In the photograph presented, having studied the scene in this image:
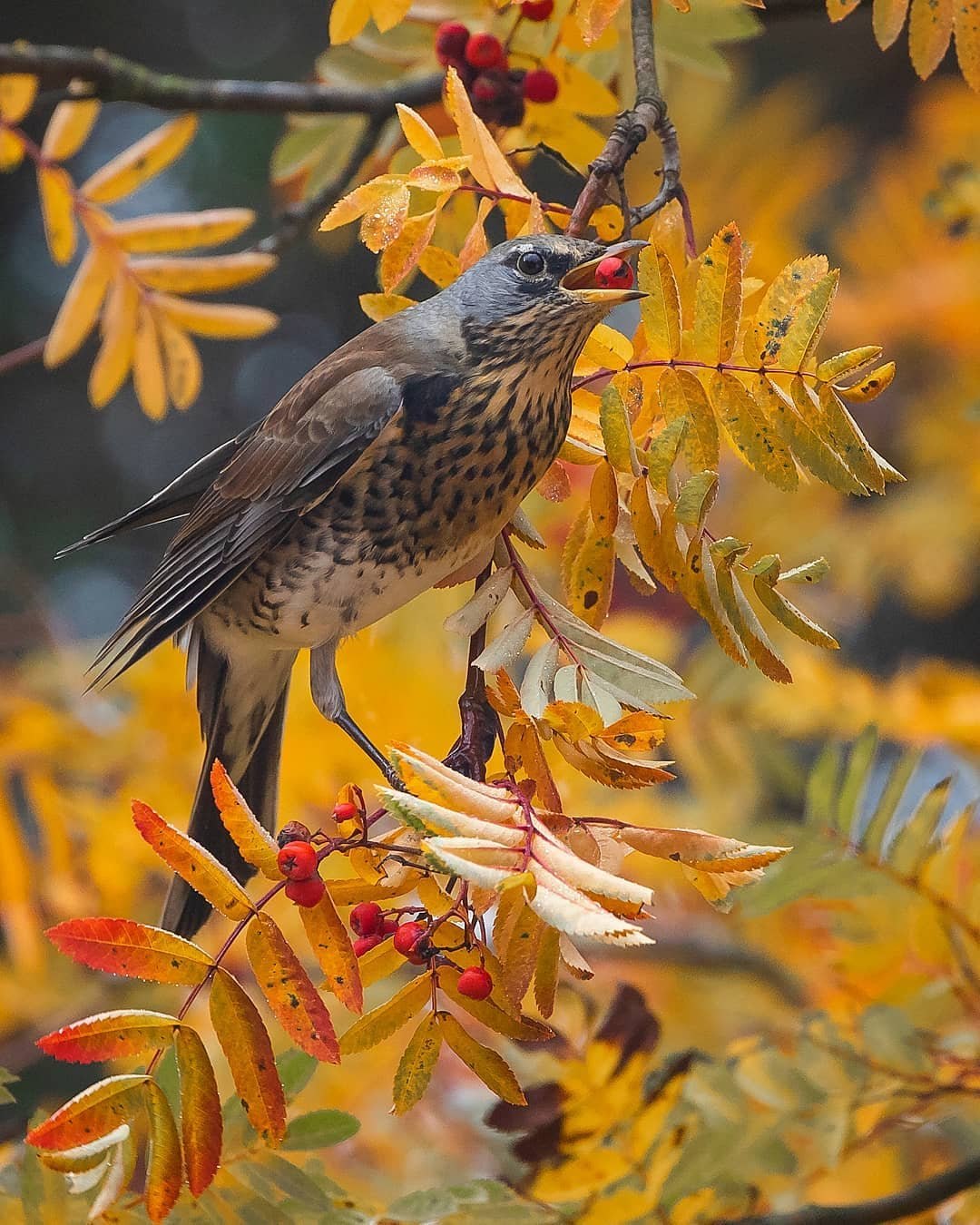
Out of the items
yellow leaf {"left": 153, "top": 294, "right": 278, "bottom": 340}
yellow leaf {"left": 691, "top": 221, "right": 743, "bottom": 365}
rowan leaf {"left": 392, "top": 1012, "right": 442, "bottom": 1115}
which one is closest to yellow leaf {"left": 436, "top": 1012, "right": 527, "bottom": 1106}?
rowan leaf {"left": 392, "top": 1012, "right": 442, "bottom": 1115}

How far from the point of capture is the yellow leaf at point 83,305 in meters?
2.12

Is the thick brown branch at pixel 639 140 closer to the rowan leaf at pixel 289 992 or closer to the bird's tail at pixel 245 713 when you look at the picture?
the rowan leaf at pixel 289 992

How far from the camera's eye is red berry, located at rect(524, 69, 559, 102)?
5.98 feet

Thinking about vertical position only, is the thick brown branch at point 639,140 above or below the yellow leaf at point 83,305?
below

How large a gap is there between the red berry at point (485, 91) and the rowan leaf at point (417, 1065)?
4.01 feet

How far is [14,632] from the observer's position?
3504mm

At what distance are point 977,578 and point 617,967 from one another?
76.3 inches

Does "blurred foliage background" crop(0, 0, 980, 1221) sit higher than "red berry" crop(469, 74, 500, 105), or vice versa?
"red berry" crop(469, 74, 500, 105)

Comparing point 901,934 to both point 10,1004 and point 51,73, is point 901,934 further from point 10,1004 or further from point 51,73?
point 10,1004

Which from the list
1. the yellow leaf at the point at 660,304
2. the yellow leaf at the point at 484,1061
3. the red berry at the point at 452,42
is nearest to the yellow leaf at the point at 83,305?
the red berry at the point at 452,42

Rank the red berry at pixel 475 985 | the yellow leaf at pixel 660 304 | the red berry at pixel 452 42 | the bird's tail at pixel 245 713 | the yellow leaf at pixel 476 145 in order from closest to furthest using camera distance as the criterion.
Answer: the red berry at pixel 475 985 → the yellow leaf at pixel 660 304 → the yellow leaf at pixel 476 145 → the red berry at pixel 452 42 → the bird's tail at pixel 245 713

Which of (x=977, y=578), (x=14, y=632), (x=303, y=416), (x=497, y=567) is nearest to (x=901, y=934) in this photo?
(x=497, y=567)

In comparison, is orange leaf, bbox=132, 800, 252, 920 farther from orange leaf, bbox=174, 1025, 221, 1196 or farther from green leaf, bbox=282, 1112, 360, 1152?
green leaf, bbox=282, 1112, 360, 1152

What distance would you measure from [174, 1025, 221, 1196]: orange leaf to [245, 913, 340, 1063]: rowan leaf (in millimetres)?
70
